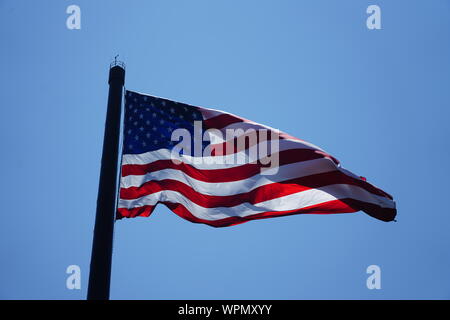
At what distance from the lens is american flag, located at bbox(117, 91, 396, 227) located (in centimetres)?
864

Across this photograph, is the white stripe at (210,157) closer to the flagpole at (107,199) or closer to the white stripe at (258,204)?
the white stripe at (258,204)

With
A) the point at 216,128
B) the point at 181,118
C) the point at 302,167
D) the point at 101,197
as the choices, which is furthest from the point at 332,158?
the point at 101,197

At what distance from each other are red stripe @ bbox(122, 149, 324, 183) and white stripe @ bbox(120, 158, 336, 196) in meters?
0.06

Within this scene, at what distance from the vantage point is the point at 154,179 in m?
8.98

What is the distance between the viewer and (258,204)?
894 centimetres

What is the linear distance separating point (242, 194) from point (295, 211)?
0.97 meters

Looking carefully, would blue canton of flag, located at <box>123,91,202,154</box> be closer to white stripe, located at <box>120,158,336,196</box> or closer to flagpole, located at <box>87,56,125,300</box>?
white stripe, located at <box>120,158,336,196</box>

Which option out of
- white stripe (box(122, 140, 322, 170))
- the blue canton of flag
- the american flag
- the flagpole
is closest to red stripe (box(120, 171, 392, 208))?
the american flag

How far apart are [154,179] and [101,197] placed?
7.47 ft

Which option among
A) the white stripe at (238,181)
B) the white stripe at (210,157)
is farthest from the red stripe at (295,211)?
the white stripe at (210,157)

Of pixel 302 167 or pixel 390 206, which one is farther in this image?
pixel 302 167

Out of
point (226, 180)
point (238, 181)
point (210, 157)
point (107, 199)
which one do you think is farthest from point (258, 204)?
point (107, 199)
